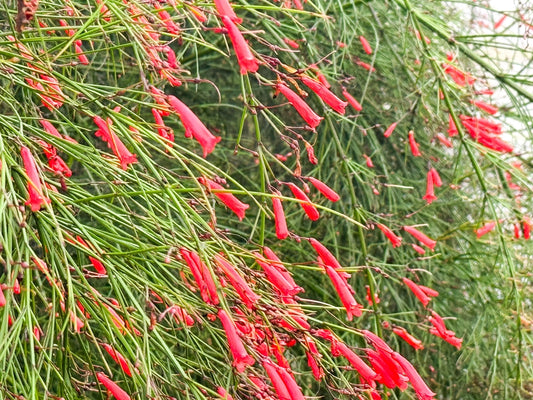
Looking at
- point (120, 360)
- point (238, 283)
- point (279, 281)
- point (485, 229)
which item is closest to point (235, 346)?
point (238, 283)

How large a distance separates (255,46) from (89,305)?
9.00 feet

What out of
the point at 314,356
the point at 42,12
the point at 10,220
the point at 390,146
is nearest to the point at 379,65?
the point at 390,146

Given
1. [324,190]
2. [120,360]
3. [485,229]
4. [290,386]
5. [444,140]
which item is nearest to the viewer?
[290,386]

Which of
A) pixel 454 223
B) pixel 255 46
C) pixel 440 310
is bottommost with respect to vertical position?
pixel 440 310

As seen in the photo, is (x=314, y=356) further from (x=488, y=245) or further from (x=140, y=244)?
(x=488, y=245)

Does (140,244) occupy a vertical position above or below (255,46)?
below

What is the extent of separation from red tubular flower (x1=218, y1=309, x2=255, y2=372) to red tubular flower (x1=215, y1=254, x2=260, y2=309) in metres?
0.08

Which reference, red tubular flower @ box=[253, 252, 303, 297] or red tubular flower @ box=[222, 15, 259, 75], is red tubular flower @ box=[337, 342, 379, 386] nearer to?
red tubular flower @ box=[253, 252, 303, 297]

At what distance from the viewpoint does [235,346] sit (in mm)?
2076

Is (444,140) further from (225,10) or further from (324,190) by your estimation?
(225,10)

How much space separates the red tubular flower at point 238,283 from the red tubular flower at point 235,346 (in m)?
0.08

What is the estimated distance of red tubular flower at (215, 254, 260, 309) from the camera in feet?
7.03

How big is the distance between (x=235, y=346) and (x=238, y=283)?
0.52ft

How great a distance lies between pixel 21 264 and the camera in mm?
1956
